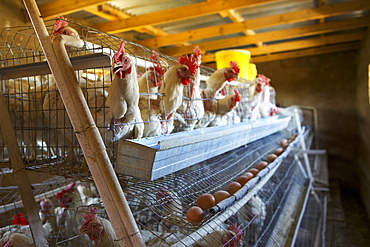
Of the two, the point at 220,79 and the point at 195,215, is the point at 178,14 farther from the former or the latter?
the point at 195,215

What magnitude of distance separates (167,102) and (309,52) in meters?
5.49

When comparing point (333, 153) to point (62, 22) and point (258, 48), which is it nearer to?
point (258, 48)

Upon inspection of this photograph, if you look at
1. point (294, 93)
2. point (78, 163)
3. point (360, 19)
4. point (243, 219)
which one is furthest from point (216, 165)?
point (294, 93)

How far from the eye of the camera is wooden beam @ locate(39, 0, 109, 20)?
8.73ft

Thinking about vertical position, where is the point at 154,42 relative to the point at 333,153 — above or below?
above

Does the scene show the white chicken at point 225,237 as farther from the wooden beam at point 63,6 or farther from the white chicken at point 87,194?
the wooden beam at point 63,6

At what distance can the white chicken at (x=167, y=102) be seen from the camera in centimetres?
140

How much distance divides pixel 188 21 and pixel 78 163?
3252 mm

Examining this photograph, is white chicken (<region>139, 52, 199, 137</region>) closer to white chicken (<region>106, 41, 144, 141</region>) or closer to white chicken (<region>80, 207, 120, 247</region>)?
white chicken (<region>106, 41, 144, 141</region>)

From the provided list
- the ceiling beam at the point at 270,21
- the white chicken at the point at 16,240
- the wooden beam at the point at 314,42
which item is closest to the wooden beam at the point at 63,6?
the ceiling beam at the point at 270,21

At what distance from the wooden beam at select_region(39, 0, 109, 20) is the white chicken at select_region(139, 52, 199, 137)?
1.54 metres

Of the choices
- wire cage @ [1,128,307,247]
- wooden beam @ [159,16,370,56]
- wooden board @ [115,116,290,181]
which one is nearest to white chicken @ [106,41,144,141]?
wooden board @ [115,116,290,181]

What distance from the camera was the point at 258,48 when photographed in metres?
5.28

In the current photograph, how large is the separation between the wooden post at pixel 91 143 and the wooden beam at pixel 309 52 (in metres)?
5.91
